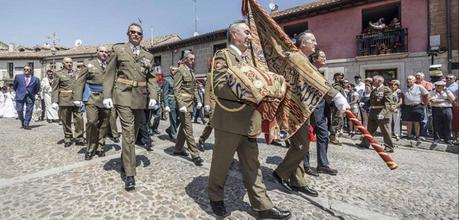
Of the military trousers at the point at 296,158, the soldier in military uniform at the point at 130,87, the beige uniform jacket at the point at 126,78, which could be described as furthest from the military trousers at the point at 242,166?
the beige uniform jacket at the point at 126,78

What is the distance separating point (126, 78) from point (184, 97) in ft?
5.27

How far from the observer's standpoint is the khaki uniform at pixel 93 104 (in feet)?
16.7

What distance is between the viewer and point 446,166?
18.1 feet

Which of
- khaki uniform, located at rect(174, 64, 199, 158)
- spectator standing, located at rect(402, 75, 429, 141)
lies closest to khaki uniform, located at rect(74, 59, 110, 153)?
khaki uniform, located at rect(174, 64, 199, 158)

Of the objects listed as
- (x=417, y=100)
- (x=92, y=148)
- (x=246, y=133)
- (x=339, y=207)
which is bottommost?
(x=339, y=207)

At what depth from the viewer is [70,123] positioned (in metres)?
6.49

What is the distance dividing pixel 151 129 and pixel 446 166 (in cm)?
673

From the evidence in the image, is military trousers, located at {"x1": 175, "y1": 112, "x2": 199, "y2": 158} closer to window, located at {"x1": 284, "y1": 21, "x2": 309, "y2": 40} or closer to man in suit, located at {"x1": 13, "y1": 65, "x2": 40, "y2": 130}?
man in suit, located at {"x1": 13, "y1": 65, "x2": 40, "y2": 130}

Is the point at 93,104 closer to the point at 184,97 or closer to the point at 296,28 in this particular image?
the point at 184,97

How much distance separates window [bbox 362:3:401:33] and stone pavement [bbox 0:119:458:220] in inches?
416

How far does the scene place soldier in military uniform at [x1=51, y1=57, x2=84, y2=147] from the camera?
627 centimetres

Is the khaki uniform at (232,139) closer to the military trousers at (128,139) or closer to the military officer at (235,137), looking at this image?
the military officer at (235,137)

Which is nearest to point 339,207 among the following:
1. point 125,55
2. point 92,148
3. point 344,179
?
point 344,179

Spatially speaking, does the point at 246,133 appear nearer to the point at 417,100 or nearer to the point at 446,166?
the point at 446,166
